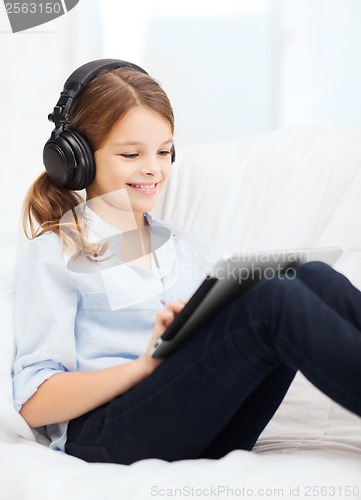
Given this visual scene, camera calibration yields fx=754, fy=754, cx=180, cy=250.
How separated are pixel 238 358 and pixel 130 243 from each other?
0.43m

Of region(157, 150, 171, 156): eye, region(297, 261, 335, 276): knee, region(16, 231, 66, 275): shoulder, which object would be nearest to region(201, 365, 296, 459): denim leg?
region(297, 261, 335, 276): knee

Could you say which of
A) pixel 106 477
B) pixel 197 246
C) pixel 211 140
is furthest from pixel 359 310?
pixel 211 140

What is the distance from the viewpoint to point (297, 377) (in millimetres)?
1366

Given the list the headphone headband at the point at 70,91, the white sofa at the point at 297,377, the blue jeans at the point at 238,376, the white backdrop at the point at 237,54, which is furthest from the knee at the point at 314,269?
the white backdrop at the point at 237,54

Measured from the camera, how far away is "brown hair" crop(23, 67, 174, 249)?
49.1 inches

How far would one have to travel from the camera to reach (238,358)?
95 centimetres

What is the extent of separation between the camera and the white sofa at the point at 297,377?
95 cm

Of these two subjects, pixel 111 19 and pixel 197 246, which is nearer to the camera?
pixel 197 246

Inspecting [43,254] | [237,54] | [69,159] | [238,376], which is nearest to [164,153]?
[69,159]

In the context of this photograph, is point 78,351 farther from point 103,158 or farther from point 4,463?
point 103,158
